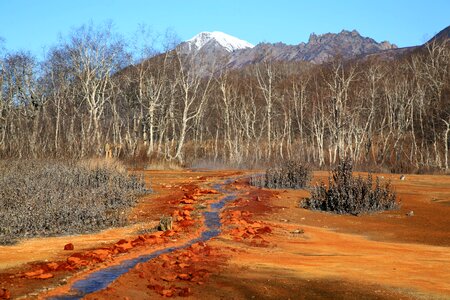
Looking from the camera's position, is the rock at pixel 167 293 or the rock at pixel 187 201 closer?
the rock at pixel 167 293

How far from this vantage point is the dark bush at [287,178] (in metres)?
22.9

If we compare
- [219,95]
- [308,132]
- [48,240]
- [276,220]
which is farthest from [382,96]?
[48,240]

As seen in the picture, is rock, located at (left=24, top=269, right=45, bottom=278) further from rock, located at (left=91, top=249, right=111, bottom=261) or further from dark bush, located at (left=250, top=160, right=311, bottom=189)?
dark bush, located at (left=250, top=160, right=311, bottom=189)

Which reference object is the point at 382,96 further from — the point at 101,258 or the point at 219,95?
the point at 101,258

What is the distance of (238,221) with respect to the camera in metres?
13.1

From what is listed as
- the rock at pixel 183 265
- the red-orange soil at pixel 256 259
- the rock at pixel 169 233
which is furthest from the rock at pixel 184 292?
the rock at pixel 169 233

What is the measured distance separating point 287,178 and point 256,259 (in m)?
14.3

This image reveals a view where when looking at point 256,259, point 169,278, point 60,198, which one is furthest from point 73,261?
point 60,198

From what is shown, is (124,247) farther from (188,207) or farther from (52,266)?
(188,207)

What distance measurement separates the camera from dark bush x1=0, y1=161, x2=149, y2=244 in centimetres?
1181

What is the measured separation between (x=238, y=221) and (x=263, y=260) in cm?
425

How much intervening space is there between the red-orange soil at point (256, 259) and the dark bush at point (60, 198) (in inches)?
27.7

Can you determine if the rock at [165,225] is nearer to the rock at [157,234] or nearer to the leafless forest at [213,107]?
the rock at [157,234]

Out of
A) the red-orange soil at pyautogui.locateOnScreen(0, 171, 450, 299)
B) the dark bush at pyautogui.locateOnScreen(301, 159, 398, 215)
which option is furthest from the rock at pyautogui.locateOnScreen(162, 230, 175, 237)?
the dark bush at pyautogui.locateOnScreen(301, 159, 398, 215)
